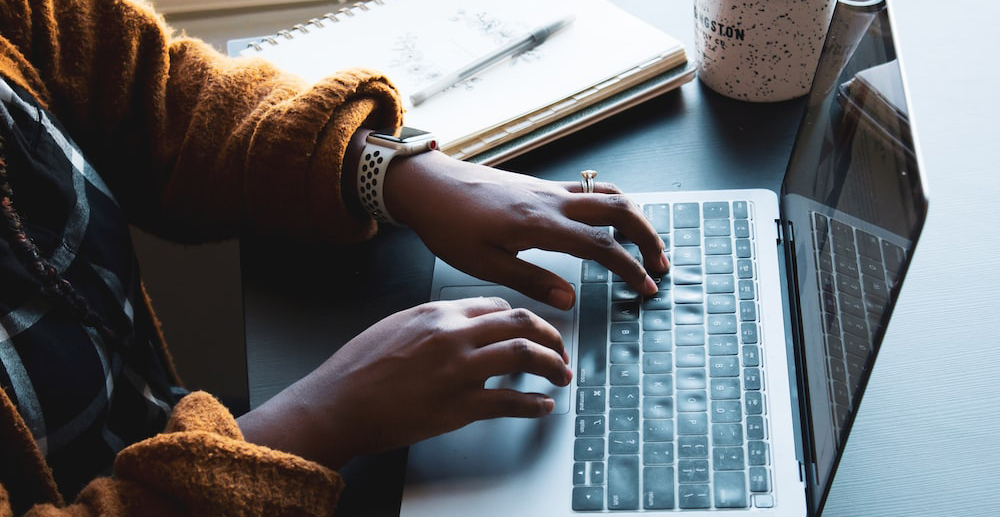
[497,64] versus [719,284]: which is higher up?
[497,64]

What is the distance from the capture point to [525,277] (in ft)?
2.18

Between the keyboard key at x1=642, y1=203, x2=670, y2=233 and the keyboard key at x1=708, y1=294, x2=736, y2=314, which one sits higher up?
the keyboard key at x1=642, y1=203, x2=670, y2=233

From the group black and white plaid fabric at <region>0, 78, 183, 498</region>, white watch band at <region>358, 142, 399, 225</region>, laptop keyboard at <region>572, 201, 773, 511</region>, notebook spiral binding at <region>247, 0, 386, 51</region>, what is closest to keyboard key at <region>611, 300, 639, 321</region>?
laptop keyboard at <region>572, 201, 773, 511</region>

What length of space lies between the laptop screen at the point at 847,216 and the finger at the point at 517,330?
0.17 meters

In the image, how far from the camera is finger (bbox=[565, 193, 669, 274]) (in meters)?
0.67

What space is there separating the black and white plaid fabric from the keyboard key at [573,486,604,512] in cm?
36

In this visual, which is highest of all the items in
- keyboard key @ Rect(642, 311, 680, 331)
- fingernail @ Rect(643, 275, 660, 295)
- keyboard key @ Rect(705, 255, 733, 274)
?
keyboard key @ Rect(705, 255, 733, 274)

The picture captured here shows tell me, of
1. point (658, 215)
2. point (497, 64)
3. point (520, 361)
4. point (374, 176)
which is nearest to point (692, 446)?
point (520, 361)

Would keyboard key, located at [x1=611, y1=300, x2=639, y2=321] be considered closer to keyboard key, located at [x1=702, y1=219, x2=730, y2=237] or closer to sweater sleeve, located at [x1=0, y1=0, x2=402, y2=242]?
keyboard key, located at [x1=702, y1=219, x2=730, y2=237]

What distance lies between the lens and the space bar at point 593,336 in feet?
2.02

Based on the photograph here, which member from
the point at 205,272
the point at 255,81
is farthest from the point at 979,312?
the point at 205,272

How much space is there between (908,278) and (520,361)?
1.04ft

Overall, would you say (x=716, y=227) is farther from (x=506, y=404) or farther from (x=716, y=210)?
(x=506, y=404)

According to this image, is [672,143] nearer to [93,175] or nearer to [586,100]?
[586,100]
